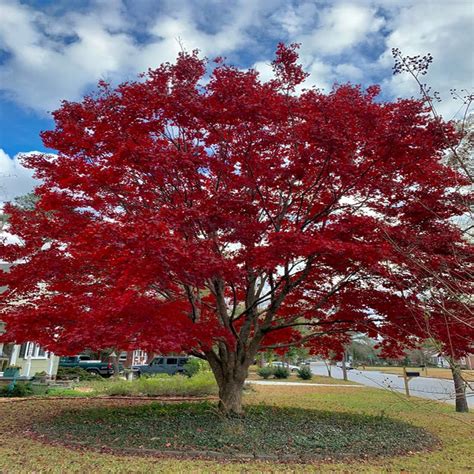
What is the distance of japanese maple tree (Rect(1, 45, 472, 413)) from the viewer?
6891 mm

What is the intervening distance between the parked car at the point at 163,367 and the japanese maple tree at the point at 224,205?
59.2ft

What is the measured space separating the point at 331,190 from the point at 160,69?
4568 millimetres

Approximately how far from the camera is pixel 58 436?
737cm

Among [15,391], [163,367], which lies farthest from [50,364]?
[15,391]

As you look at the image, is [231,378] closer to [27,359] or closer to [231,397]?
[231,397]

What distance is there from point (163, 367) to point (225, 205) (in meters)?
21.3

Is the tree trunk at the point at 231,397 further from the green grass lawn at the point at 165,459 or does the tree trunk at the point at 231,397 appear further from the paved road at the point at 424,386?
the paved road at the point at 424,386

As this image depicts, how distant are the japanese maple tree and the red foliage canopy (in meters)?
0.03

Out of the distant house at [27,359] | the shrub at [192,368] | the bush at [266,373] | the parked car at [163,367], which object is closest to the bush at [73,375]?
the distant house at [27,359]

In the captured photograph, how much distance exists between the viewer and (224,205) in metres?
7.65

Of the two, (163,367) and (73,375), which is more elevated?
(163,367)

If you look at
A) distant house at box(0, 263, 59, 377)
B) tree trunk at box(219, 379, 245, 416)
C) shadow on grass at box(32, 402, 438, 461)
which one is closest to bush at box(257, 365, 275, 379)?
distant house at box(0, 263, 59, 377)

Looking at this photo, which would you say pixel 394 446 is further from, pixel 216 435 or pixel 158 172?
pixel 158 172

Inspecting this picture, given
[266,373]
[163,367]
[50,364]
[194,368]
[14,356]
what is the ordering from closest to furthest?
1. [14,356]
2. [50,364]
3. [194,368]
4. [163,367]
5. [266,373]
